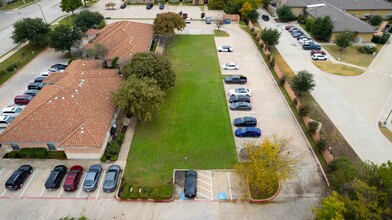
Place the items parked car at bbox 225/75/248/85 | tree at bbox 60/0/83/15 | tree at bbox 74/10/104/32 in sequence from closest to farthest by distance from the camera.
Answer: parked car at bbox 225/75/248/85 < tree at bbox 74/10/104/32 < tree at bbox 60/0/83/15

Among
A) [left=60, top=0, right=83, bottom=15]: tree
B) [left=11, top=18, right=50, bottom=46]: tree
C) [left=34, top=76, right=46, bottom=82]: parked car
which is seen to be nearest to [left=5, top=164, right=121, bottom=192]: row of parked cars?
[left=34, top=76, right=46, bottom=82]: parked car

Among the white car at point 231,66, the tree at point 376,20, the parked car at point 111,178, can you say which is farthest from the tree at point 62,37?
the tree at point 376,20

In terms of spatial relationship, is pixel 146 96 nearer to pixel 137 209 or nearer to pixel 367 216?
pixel 137 209

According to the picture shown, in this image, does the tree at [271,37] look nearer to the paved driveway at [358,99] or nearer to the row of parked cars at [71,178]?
the paved driveway at [358,99]

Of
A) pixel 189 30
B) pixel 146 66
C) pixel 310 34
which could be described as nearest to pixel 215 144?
pixel 146 66

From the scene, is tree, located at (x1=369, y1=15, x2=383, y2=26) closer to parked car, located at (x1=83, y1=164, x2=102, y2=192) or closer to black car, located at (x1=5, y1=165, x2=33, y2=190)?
parked car, located at (x1=83, y1=164, x2=102, y2=192)

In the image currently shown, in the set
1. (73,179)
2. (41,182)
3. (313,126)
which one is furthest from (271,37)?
(41,182)

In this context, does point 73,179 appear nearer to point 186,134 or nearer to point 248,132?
point 186,134
